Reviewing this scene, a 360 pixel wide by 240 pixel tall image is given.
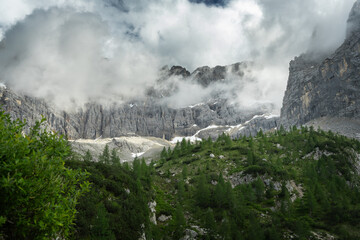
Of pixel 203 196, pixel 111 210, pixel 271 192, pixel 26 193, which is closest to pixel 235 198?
pixel 203 196

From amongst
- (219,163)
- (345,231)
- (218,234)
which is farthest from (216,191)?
(219,163)

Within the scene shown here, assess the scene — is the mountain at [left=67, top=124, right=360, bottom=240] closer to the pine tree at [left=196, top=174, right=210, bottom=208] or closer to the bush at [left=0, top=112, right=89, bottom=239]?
the pine tree at [left=196, top=174, right=210, bottom=208]

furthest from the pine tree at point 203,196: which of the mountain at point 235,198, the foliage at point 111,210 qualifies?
the foliage at point 111,210

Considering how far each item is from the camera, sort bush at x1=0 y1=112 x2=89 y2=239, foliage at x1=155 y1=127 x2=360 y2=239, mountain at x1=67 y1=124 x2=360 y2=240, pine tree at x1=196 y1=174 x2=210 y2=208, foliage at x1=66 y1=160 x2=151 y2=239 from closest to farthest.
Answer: bush at x1=0 y1=112 x2=89 y2=239
foliage at x1=66 y1=160 x2=151 y2=239
mountain at x1=67 y1=124 x2=360 y2=240
foliage at x1=155 y1=127 x2=360 y2=239
pine tree at x1=196 y1=174 x2=210 y2=208

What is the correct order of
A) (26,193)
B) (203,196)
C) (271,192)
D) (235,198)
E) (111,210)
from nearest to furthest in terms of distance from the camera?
(26,193) < (111,210) < (235,198) < (203,196) < (271,192)

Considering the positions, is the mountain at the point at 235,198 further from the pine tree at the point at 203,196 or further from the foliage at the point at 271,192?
the foliage at the point at 271,192

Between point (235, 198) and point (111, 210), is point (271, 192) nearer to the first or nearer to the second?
point (235, 198)

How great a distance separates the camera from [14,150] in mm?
10367

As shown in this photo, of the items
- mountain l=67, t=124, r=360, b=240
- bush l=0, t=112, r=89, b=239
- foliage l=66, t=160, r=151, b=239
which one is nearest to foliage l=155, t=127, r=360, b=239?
mountain l=67, t=124, r=360, b=240

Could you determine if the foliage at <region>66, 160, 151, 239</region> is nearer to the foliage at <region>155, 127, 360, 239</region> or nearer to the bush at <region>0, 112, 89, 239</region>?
the foliage at <region>155, 127, 360, 239</region>

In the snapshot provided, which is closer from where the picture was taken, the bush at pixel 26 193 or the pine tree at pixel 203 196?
the bush at pixel 26 193

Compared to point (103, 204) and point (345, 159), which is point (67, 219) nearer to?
point (103, 204)

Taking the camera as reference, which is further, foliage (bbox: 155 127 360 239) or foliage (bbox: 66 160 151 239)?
foliage (bbox: 155 127 360 239)

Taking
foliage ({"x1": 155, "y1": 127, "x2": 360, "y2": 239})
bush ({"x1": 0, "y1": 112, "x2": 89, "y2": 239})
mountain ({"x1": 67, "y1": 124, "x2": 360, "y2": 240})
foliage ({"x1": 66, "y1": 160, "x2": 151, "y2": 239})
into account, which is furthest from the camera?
foliage ({"x1": 155, "y1": 127, "x2": 360, "y2": 239})
